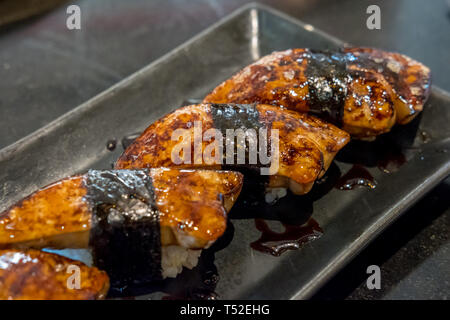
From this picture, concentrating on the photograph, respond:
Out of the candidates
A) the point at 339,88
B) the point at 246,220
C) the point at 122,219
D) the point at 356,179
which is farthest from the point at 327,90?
the point at 122,219

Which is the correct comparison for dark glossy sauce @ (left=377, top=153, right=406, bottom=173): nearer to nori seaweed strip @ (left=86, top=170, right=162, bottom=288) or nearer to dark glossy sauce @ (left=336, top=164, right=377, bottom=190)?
dark glossy sauce @ (left=336, top=164, right=377, bottom=190)

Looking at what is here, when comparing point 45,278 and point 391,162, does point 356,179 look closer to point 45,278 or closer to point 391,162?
point 391,162

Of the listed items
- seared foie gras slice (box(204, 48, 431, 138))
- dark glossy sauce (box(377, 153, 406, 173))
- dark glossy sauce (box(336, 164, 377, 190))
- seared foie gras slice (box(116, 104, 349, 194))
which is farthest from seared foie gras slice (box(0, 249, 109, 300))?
dark glossy sauce (box(377, 153, 406, 173))

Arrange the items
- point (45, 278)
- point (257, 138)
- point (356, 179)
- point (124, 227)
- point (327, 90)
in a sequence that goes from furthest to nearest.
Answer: point (356, 179), point (327, 90), point (257, 138), point (124, 227), point (45, 278)

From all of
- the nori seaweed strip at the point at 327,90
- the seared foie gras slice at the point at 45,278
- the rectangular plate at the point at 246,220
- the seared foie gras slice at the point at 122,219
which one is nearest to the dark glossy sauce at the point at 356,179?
the rectangular plate at the point at 246,220

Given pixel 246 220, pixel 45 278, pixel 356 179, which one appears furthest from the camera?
pixel 356 179

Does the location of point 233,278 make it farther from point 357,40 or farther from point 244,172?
point 357,40

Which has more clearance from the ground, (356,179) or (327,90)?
(327,90)
